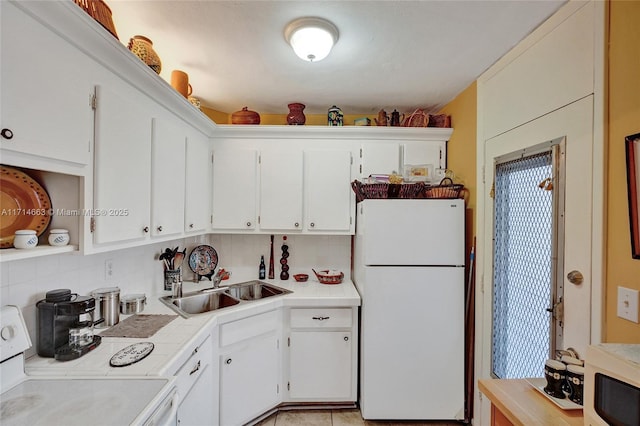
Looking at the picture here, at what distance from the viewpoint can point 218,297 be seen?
2342 millimetres

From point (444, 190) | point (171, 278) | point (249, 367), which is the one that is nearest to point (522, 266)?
point (444, 190)

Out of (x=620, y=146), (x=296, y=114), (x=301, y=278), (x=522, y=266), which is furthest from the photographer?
(x=301, y=278)

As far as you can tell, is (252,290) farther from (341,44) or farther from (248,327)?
(341,44)

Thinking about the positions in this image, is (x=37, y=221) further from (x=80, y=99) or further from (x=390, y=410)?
(x=390, y=410)

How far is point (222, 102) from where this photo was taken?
2564 millimetres

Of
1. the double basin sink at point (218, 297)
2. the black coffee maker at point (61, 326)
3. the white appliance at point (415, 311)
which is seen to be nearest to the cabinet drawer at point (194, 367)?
the double basin sink at point (218, 297)

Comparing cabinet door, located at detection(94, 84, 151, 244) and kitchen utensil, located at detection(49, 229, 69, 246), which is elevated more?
cabinet door, located at detection(94, 84, 151, 244)

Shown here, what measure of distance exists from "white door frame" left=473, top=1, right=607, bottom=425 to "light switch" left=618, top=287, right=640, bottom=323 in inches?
2.7

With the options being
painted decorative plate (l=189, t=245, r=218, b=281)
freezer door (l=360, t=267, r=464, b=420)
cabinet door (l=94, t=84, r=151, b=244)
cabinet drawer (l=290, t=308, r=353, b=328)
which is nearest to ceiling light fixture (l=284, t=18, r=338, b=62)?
cabinet door (l=94, t=84, r=151, b=244)

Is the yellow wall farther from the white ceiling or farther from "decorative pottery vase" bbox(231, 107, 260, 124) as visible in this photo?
"decorative pottery vase" bbox(231, 107, 260, 124)

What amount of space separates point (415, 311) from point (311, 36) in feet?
6.18

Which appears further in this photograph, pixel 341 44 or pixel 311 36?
pixel 341 44

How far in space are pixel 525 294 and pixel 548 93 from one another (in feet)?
3.50

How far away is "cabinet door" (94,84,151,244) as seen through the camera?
4.10 ft
